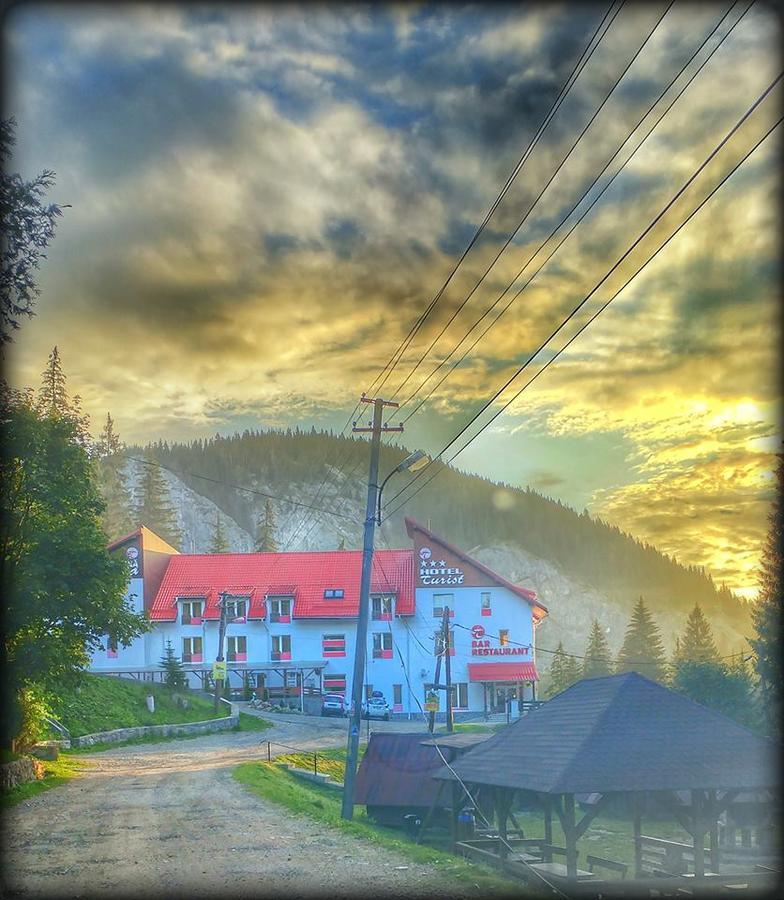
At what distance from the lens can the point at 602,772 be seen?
20.0 metres

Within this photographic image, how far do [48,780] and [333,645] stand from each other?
41202 millimetres

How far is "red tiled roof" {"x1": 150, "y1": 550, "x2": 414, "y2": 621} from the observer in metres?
70.6

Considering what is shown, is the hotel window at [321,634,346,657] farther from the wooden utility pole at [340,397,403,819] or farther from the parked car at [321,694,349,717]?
the wooden utility pole at [340,397,403,819]

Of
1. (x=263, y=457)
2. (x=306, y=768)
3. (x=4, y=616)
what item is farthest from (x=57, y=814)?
(x=263, y=457)

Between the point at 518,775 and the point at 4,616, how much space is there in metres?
11.6

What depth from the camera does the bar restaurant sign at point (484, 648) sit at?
227 ft

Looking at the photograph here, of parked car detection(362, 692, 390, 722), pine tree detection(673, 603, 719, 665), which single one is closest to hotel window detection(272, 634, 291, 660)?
parked car detection(362, 692, 390, 722)

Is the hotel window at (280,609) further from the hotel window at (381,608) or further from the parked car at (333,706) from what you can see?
the parked car at (333,706)

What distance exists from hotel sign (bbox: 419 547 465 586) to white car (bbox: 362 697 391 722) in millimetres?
9910

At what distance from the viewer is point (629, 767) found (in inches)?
803

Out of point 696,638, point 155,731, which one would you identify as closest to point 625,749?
point 155,731

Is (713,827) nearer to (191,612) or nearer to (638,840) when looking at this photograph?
(638,840)

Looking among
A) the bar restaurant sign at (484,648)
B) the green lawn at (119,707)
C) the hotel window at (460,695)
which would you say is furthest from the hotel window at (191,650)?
the bar restaurant sign at (484,648)

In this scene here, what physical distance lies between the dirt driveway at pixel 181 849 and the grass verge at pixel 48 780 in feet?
1.23
